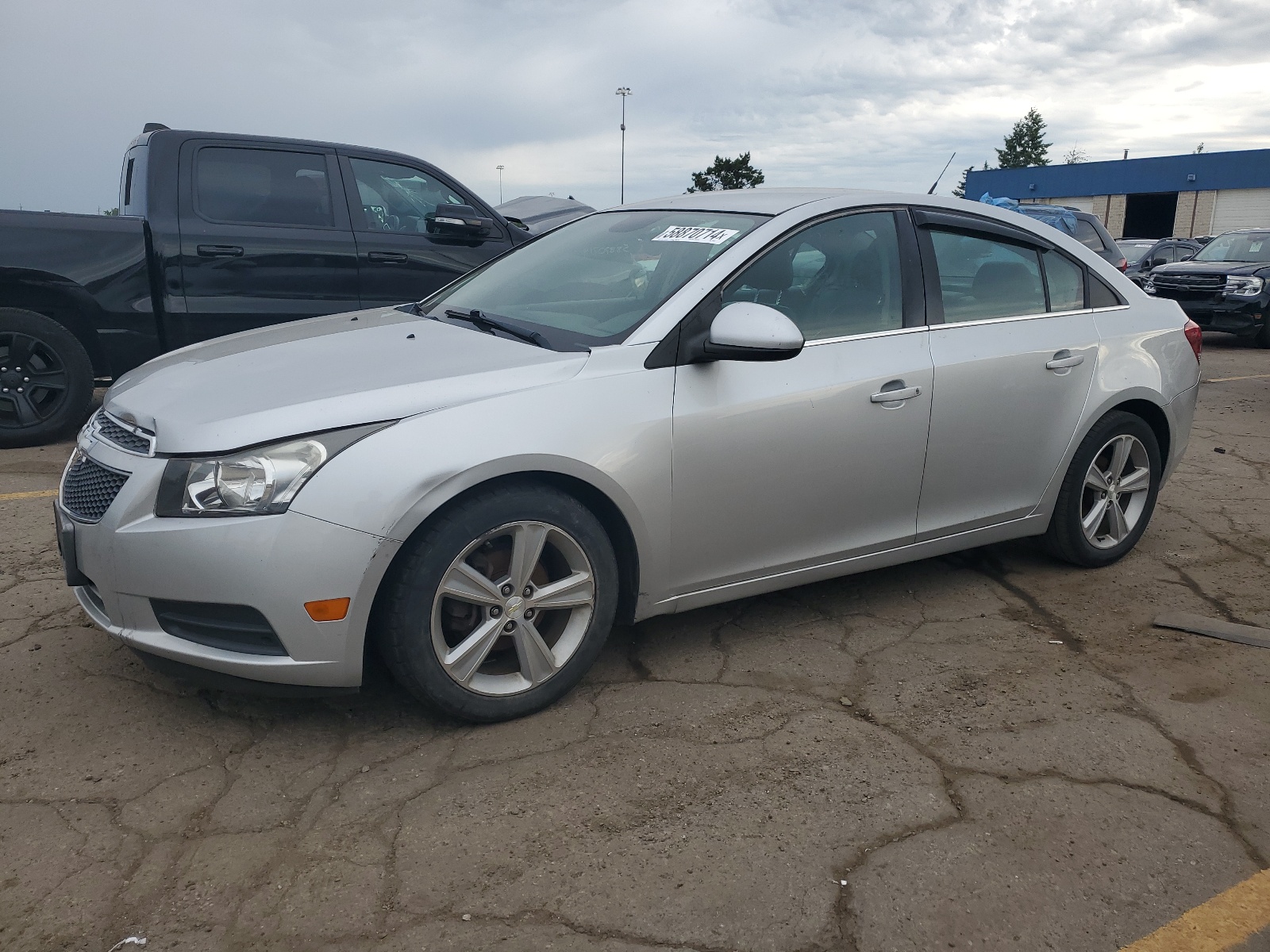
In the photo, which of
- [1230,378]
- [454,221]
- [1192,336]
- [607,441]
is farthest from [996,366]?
[1230,378]

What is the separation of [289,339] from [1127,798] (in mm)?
2880

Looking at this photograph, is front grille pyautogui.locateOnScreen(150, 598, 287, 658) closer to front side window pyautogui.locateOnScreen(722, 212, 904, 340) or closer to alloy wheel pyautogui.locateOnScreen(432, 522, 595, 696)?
alloy wheel pyautogui.locateOnScreen(432, 522, 595, 696)

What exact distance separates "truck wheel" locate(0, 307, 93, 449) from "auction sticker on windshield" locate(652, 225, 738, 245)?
13.5 ft

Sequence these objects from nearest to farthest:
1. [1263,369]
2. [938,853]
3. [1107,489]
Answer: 1. [938,853]
2. [1107,489]
3. [1263,369]

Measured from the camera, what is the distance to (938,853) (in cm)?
245

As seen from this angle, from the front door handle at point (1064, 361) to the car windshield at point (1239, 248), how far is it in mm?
11887

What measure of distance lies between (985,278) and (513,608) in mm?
2305

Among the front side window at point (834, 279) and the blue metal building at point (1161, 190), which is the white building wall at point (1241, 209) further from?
the front side window at point (834, 279)

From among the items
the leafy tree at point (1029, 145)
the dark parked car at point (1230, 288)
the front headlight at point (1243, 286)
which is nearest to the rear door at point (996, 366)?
the dark parked car at point (1230, 288)

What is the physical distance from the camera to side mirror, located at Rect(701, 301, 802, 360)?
309cm

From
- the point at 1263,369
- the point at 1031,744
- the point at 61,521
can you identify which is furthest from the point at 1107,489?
the point at 1263,369

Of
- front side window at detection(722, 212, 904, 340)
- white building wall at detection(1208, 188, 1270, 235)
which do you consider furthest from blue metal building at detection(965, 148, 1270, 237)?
front side window at detection(722, 212, 904, 340)

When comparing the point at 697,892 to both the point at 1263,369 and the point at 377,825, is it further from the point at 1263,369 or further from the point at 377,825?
the point at 1263,369

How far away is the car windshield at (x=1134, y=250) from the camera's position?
25.3 metres
